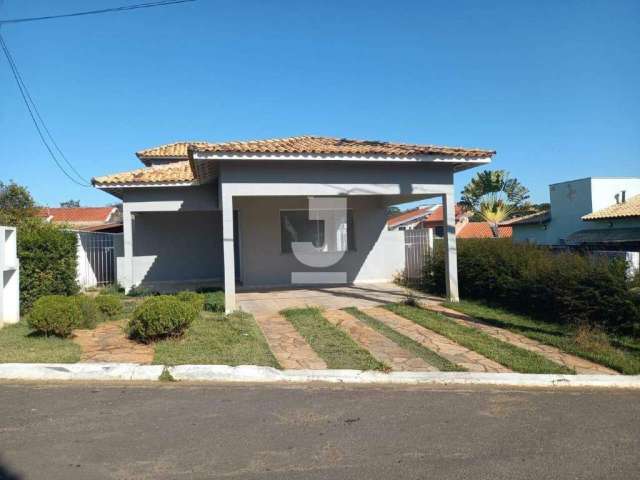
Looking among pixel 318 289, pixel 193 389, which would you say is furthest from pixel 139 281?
pixel 193 389

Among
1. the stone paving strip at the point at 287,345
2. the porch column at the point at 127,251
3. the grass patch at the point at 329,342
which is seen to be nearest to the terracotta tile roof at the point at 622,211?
the grass patch at the point at 329,342

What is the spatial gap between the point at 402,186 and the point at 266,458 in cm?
799

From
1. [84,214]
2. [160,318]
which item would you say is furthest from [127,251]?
[84,214]

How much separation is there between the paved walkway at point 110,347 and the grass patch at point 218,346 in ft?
0.70

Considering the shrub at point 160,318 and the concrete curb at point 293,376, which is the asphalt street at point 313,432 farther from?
the shrub at point 160,318

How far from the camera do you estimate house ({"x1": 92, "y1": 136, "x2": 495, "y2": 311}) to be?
10141 millimetres

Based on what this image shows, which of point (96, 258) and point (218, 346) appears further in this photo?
point (96, 258)

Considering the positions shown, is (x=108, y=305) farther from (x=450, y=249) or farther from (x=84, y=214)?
(x=84, y=214)

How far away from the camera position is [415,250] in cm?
1467

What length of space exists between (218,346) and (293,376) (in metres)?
1.56

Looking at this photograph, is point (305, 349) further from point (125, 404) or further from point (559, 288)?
point (559, 288)

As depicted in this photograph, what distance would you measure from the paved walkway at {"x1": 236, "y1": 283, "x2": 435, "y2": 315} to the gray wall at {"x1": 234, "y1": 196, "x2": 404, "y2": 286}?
31.9 inches

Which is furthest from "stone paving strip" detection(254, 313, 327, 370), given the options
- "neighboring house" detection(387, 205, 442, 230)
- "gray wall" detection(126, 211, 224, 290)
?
"neighboring house" detection(387, 205, 442, 230)

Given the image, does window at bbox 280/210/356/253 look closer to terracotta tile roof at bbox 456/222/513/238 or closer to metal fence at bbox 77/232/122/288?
metal fence at bbox 77/232/122/288
